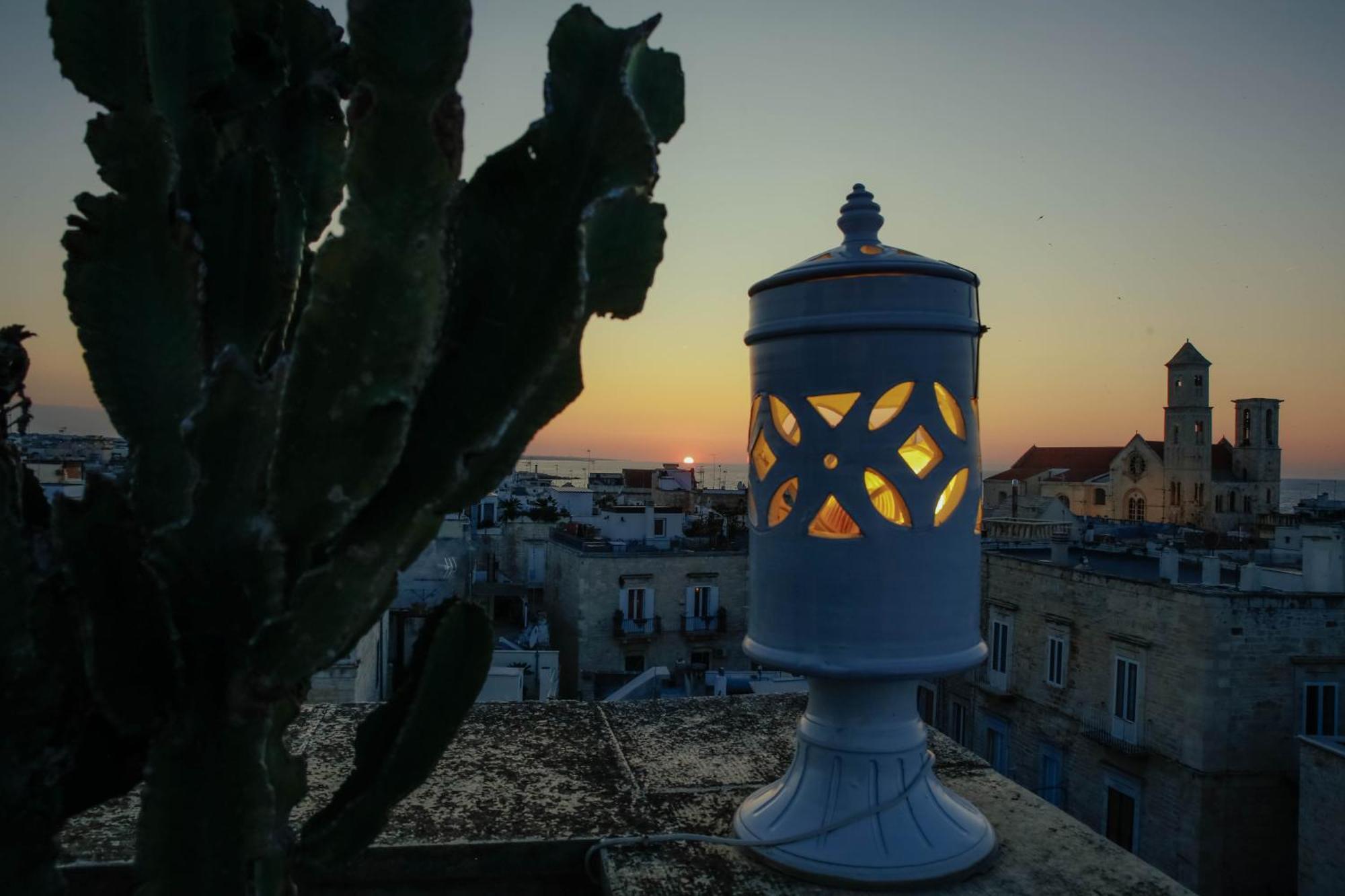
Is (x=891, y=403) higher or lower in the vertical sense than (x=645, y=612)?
higher

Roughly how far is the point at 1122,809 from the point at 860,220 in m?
18.3

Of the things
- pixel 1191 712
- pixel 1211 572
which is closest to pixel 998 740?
pixel 1191 712

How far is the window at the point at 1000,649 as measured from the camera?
63.8 ft

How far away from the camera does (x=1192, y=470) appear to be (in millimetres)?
63250

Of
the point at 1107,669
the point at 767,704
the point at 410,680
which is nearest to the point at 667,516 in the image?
the point at 1107,669

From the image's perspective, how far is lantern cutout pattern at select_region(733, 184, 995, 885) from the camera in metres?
1.95

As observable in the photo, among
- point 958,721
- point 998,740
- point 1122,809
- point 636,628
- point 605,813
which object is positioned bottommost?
point 1122,809

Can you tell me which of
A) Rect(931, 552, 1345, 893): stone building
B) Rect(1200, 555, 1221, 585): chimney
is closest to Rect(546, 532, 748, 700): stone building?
Rect(931, 552, 1345, 893): stone building

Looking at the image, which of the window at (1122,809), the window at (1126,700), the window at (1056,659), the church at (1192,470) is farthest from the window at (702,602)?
the church at (1192,470)

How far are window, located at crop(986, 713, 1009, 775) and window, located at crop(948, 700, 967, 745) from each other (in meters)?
0.59

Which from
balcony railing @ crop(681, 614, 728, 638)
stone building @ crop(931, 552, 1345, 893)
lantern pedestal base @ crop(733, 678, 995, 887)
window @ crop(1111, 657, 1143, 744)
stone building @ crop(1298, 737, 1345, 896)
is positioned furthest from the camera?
balcony railing @ crop(681, 614, 728, 638)

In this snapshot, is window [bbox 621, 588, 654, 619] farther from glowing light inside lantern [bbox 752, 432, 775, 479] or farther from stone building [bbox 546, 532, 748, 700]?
glowing light inside lantern [bbox 752, 432, 775, 479]

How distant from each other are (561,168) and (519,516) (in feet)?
105

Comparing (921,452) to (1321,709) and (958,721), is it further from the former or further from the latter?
(958,721)
